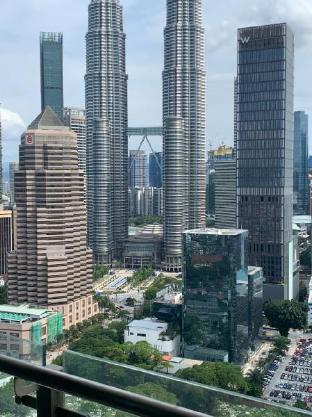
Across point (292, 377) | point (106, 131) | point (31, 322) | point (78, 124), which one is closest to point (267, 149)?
point (292, 377)

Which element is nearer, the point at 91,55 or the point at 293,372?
the point at 293,372

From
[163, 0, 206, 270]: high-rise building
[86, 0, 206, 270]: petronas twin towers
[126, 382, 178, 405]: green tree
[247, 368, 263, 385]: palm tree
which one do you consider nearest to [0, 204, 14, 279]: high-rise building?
[86, 0, 206, 270]: petronas twin towers

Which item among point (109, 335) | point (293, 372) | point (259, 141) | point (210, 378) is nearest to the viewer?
point (210, 378)

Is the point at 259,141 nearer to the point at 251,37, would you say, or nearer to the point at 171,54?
the point at 251,37

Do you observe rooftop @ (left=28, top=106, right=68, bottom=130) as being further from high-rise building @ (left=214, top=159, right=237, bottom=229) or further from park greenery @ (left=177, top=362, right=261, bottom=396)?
high-rise building @ (left=214, top=159, right=237, bottom=229)

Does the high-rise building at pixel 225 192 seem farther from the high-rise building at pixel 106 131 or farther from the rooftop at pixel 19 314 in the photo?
the rooftop at pixel 19 314

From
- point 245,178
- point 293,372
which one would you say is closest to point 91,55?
point 245,178
